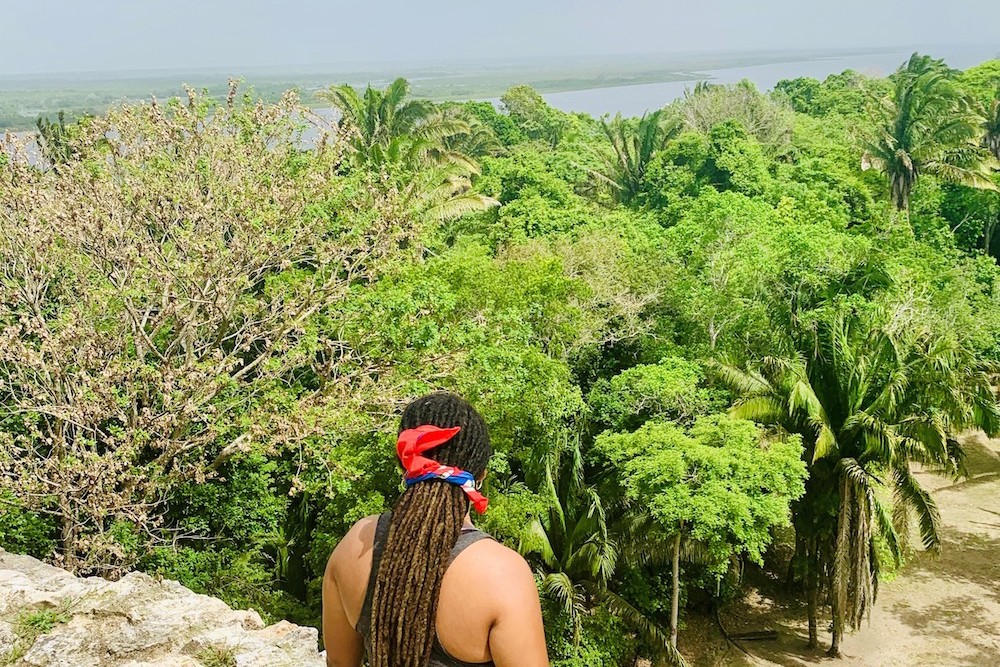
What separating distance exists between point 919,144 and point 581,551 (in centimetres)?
2165

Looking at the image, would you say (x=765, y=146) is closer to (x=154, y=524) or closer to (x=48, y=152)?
(x=48, y=152)

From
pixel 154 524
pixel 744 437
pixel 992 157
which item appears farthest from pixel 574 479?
pixel 992 157

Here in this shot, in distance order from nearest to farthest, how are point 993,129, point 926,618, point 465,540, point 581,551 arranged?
point 465,540 < point 581,551 < point 926,618 < point 993,129

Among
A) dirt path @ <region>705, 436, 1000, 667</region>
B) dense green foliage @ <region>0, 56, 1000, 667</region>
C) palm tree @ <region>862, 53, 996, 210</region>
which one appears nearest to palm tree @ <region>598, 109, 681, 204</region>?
palm tree @ <region>862, 53, 996, 210</region>

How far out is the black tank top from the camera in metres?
2.21

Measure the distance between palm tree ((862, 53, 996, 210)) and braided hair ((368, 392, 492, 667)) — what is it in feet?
89.4

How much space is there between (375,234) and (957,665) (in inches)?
453

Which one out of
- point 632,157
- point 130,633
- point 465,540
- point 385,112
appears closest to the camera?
point 465,540

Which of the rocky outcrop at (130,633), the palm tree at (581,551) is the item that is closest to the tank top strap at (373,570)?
the rocky outcrop at (130,633)

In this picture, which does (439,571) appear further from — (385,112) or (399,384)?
(385,112)

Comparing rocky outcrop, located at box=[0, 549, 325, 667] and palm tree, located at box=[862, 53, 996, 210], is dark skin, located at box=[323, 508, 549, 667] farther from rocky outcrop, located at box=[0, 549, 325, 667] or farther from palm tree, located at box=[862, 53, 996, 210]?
palm tree, located at box=[862, 53, 996, 210]

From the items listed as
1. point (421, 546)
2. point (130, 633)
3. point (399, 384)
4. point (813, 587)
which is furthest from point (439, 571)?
point (813, 587)

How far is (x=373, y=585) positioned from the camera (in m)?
2.30

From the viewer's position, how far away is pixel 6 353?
9.46m
